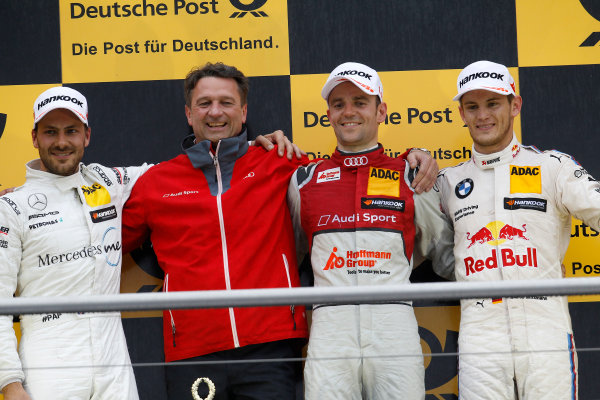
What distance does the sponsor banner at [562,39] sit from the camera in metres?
2.52

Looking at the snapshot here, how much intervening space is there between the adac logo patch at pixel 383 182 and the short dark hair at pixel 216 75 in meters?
0.51

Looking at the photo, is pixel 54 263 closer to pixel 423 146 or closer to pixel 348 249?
pixel 348 249

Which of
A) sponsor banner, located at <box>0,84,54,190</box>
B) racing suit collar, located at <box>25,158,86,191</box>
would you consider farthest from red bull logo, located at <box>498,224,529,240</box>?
sponsor banner, located at <box>0,84,54,190</box>

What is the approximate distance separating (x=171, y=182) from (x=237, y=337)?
527 mm

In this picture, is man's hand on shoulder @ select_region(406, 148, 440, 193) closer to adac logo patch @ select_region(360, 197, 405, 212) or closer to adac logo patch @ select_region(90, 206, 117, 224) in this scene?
adac logo patch @ select_region(360, 197, 405, 212)

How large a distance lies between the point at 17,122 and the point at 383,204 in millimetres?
1328

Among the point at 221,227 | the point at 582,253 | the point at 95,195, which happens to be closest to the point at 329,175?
the point at 221,227

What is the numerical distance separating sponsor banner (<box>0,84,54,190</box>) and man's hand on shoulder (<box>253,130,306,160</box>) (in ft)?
2.63

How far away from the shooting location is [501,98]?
2137mm

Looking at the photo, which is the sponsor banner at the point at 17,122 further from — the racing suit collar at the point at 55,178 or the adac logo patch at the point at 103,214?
the adac logo patch at the point at 103,214

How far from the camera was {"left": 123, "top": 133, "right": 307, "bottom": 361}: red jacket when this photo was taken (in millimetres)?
1999

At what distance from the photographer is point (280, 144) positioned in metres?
2.28

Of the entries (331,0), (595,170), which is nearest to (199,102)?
(331,0)

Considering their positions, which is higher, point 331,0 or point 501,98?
point 331,0
